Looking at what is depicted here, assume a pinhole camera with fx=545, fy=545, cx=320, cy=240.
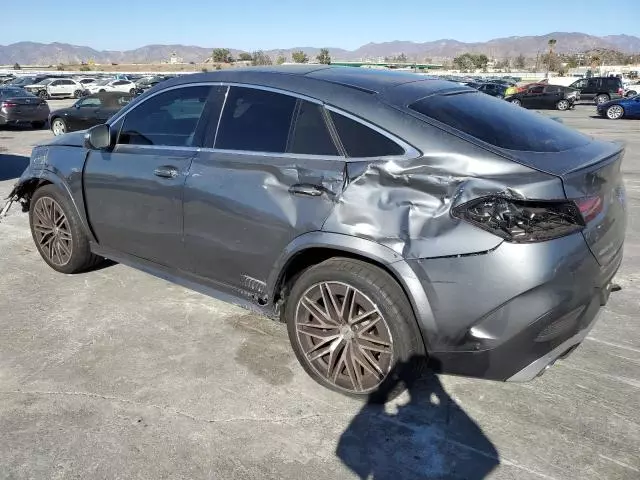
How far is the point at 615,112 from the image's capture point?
76.9 ft

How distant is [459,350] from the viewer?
2.69 metres

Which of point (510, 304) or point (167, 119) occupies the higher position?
point (167, 119)

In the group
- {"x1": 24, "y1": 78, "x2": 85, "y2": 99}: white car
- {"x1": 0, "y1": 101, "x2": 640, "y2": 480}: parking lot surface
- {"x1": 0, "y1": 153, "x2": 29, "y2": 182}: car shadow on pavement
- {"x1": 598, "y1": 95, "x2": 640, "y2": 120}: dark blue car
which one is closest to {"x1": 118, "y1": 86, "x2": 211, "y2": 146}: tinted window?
{"x1": 0, "y1": 101, "x2": 640, "y2": 480}: parking lot surface

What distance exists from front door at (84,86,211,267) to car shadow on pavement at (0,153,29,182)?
664 centimetres

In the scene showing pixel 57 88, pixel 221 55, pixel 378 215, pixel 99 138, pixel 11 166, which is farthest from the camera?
pixel 221 55

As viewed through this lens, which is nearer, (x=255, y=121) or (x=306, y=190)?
(x=306, y=190)

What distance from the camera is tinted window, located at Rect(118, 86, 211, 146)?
375cm

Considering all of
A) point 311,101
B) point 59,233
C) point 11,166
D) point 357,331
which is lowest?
point 11,166

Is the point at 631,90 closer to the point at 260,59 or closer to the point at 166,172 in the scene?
the point at 166,172

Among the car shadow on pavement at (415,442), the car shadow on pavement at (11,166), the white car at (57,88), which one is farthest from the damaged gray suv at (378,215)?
the white car at (57,88)

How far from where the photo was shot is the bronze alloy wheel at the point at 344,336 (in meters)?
2.91

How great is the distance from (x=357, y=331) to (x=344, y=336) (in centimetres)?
10

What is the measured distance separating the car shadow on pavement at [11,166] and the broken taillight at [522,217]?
9469 mm

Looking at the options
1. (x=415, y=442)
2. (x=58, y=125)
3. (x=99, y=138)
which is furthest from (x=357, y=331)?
(x=58, y=125)
